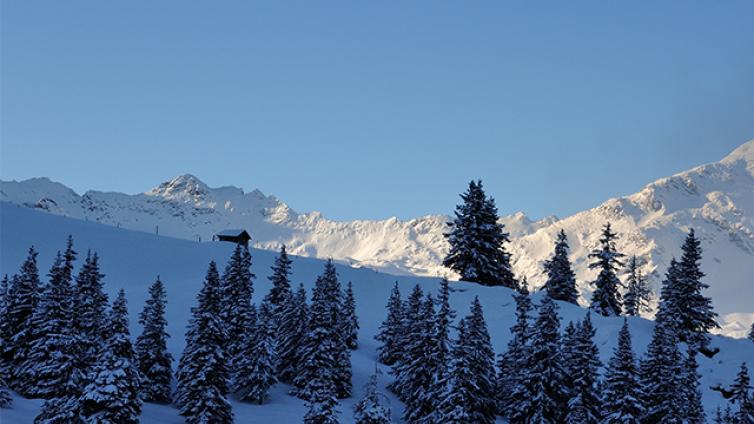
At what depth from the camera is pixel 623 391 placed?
5022 centimetres

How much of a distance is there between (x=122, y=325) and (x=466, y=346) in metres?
19.9

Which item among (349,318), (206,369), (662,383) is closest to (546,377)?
(662,383)

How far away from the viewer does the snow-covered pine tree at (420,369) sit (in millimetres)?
56250

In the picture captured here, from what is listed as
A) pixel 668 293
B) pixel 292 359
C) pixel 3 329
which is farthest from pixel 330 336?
pixel 668 293

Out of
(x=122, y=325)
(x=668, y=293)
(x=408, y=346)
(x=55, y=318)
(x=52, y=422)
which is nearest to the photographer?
(x=52, y=422)

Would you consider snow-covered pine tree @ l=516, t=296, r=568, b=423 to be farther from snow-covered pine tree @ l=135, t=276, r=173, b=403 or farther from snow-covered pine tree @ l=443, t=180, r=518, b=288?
snow-covered pine tree @ l=443, t=180, r=518, b=288

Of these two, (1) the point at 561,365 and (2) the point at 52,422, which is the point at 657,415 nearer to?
(1) the point at 561,365

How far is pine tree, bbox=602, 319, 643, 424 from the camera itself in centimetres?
4975

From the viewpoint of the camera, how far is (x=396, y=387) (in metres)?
62.1

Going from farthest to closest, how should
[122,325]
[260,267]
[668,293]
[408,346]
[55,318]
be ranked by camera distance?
1. [260,267]
2. [668,293]
3. [408,346]
4. [55,318]
5. [122,325]

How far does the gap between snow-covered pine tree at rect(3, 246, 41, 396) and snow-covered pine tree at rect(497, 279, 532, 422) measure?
29.3 m

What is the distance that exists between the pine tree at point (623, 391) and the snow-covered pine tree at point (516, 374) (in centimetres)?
546

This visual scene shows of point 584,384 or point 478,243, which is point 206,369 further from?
point 478,243

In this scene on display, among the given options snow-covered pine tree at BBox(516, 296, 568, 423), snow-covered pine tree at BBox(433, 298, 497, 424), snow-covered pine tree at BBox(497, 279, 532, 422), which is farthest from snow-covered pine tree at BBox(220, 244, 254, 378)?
snow-covered pine tree at BBox(516, 296, 568, 423)
